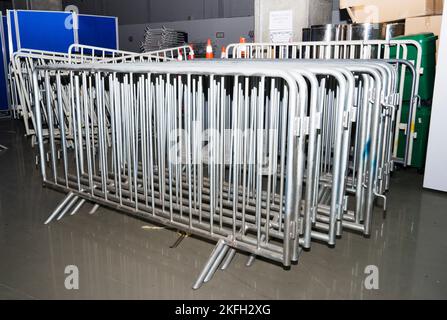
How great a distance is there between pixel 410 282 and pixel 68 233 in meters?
2.43

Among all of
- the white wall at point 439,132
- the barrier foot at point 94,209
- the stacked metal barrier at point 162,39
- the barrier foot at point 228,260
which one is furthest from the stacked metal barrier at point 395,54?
the stacked metal barrier at point 162,39

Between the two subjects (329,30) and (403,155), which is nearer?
(403,155)

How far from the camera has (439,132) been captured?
3.68m

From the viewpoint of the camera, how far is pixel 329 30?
4.84 meters

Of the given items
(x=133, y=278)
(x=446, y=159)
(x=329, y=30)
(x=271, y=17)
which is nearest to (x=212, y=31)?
(x=271, y=17)

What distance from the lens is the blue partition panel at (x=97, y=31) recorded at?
7.86 metres

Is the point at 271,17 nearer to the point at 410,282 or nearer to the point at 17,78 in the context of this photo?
the point at 17,78

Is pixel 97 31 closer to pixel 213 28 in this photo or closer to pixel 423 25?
pixel 213 28

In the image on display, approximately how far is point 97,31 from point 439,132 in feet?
22.9

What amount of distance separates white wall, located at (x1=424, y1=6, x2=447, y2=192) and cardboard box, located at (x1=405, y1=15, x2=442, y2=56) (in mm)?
1018

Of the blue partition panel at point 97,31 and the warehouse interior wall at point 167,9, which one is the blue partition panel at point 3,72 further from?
the warehouse interior wall at point 167,9

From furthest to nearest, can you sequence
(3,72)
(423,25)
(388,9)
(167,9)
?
(167,9)
(3,72)
(388,9)
(423,25)

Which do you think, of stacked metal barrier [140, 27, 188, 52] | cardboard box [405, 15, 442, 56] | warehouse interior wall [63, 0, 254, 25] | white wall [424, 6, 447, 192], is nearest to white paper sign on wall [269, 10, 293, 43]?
cardboard box [405, 15, 442, 56]

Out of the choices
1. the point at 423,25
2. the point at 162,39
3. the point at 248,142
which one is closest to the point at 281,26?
the point at 423,25
